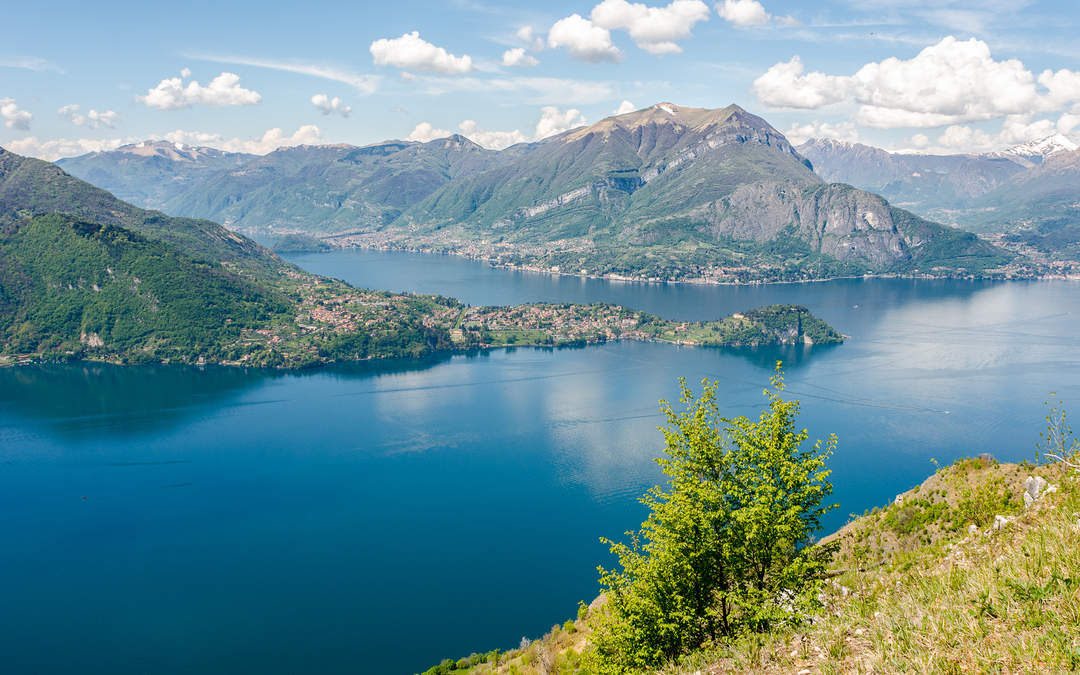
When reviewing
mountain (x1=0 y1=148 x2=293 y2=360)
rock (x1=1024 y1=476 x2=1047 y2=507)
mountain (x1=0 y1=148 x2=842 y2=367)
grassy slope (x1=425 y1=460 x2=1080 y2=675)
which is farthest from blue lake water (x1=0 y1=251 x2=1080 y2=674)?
grassy slope (x1=425 y1=460 x2=1080 y2=675)

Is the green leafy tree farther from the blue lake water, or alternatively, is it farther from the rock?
the blue lake water

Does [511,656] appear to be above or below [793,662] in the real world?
below

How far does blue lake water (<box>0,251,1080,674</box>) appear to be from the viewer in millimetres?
52156

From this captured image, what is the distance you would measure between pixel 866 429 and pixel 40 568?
358ft

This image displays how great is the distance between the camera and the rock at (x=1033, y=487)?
22819mm

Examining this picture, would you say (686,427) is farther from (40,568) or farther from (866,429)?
(866,429)

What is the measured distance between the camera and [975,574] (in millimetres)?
9883

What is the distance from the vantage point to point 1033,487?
24.0 m

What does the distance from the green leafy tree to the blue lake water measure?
3639 centimetres

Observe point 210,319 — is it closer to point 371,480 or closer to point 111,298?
point 111,298

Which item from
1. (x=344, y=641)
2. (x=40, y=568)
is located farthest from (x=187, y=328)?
(x=344, y=641)

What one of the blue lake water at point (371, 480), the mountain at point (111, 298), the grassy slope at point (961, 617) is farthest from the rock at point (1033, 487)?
the mountain at point (111, 298)

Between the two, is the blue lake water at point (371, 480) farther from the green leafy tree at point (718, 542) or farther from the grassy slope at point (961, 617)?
the grassy slope at point (961, 617)

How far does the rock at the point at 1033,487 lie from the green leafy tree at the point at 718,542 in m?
11.2
